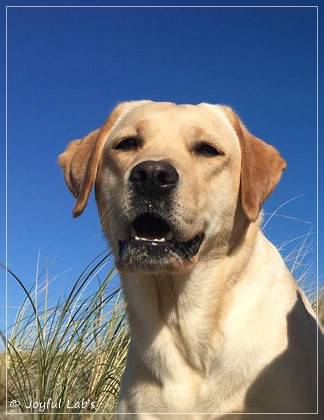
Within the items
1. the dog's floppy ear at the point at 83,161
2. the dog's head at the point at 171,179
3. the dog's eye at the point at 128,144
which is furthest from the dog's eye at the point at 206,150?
the dog's floppy ear at the point at 83,161

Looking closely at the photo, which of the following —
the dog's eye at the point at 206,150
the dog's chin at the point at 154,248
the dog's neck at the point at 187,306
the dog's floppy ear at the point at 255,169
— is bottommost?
the dog's neck at the point at 187,306

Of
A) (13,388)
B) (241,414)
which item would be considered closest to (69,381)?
(13,388)

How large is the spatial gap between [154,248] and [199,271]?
0.39 meters

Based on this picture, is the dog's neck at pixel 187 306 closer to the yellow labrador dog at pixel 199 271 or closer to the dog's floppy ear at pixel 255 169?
the yellow labrador dog at pixel 199 271

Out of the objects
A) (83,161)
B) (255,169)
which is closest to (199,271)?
(255,169)

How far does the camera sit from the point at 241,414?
3.52m

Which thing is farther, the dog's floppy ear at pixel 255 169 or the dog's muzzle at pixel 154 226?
the dog's floppy ear at pixel 255 169

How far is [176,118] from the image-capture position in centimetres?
396

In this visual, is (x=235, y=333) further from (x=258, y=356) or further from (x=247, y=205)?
(x=247, y=205)

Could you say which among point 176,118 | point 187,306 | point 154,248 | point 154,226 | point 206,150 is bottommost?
point 187,306

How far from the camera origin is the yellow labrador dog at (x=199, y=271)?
351 cm

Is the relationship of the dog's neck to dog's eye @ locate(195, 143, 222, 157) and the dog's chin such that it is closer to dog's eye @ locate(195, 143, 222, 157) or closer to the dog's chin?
the dog's chin

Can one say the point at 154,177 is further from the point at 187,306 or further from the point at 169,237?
the point at 187,306

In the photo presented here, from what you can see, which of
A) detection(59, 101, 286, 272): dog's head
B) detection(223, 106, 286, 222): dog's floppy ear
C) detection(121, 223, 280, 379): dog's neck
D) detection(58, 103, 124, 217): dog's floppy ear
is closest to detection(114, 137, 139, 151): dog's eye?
detection(59, 101, 286, 272): dog's head
